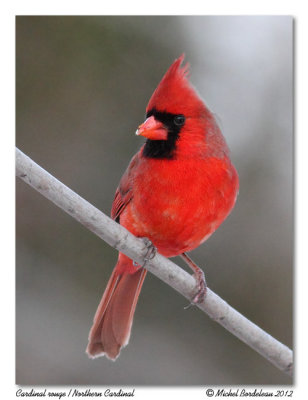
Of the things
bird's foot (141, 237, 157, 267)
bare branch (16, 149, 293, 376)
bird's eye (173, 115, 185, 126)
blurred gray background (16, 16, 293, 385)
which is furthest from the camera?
blurred gray background (16, 16, 293, 385)

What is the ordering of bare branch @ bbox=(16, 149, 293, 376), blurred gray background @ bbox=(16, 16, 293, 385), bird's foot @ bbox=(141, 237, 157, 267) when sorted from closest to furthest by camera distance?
bare branch @ bbox=(16, 149, 293, 376), bird's foot @ bbox=(141, 237, 157, 267), blurred gray background @ bbox=(16, 16, 293, 385)

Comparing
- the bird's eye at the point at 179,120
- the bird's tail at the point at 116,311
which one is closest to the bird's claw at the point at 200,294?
the bird's tail at the point at 116,311

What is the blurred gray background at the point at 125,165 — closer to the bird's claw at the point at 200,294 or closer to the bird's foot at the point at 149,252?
the bird's claw at the point at 200,294

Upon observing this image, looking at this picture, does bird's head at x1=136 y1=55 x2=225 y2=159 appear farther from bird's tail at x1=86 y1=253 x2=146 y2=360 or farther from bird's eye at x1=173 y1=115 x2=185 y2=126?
bird's tail at x1=86 y1=253 x2=146 y2=360

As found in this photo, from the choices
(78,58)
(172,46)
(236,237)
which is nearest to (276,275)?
(236,237)

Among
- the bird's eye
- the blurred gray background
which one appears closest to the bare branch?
the blurred gray background

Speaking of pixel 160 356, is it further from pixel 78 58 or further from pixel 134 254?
pixel 78 58

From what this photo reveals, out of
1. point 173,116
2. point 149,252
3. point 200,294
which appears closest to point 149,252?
point 149,252

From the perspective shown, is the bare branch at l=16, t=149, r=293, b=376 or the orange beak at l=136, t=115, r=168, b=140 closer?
the bare branch at l=16, t=149, r=293, b=376

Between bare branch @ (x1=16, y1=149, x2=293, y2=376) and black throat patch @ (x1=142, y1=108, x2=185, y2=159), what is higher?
black throat patch @ (x1=142, y1=108, x2=185, y2=159)
